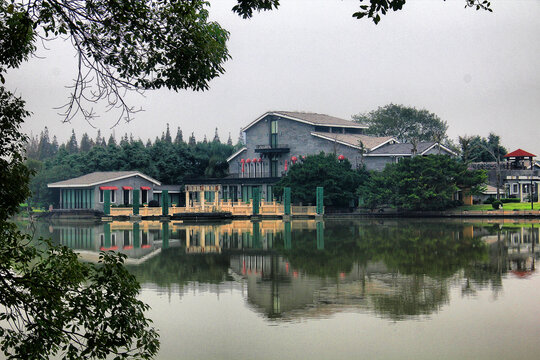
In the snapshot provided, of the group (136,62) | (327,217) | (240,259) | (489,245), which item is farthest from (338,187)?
(136,62)

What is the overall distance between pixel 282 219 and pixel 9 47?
1768 inches

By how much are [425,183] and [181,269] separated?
33697mm

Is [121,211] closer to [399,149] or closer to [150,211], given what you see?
[150,211]

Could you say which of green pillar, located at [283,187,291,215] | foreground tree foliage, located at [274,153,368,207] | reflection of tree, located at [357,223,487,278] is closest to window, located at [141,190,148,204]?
foreground tree foliage, located at [274,153,368,207]

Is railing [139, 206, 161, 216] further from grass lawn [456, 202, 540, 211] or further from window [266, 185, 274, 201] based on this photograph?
grass lawn [456, 202, 540, 211]

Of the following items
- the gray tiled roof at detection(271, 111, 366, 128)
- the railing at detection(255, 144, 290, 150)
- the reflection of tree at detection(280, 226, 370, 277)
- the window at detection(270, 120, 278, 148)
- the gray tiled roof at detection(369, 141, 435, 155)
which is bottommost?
the reflection of tree at detection(280, 226, 370, 277)

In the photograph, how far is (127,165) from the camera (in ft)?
229

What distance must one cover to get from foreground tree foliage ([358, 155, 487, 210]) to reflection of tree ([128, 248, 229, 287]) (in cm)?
2891

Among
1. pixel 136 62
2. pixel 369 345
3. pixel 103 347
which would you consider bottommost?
pixel 369 345

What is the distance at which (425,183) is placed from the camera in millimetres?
51469

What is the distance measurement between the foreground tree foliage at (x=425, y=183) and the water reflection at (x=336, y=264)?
1489 centimetres

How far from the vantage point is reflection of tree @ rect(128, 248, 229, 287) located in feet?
61.5

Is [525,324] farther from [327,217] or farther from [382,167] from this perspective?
[382,167]

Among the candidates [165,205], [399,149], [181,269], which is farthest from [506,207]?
[181,269]
